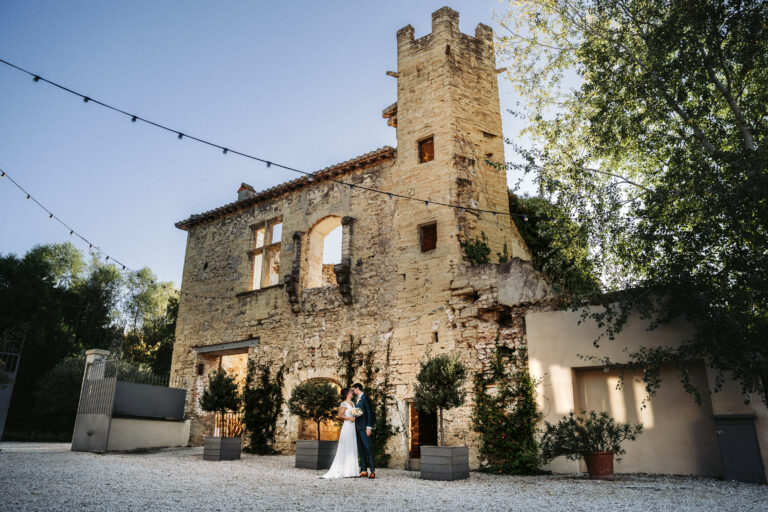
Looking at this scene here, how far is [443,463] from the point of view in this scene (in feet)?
23.8

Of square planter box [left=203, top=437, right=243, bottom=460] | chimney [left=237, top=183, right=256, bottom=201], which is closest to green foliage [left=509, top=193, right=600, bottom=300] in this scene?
square planter box [left=203, top=437, right=243, bottom=460]

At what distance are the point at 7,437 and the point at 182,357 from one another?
945 cm

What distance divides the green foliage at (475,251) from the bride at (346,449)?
4239mm

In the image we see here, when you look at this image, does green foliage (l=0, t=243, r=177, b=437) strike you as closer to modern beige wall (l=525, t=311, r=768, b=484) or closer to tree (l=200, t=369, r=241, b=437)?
tree (l=200, t=369, r=241, b=437)

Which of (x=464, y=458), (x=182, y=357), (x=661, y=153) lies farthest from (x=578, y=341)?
(x=182, y=357)

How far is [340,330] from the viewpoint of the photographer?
12.0 metres

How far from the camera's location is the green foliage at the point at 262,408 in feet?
40.4

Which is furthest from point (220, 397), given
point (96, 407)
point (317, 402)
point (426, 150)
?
point (426, 150)

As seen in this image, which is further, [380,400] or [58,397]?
[58,397]

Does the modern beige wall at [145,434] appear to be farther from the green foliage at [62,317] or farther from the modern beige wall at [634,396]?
the modern beige wall at [634,396]

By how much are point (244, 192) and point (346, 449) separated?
10569 mm

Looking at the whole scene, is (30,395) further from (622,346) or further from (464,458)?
(622,346)

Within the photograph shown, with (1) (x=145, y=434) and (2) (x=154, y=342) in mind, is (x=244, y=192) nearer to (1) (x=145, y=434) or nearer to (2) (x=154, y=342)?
(1) (x=145, y=434)

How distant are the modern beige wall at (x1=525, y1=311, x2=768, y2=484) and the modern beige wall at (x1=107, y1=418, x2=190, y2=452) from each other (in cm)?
926
